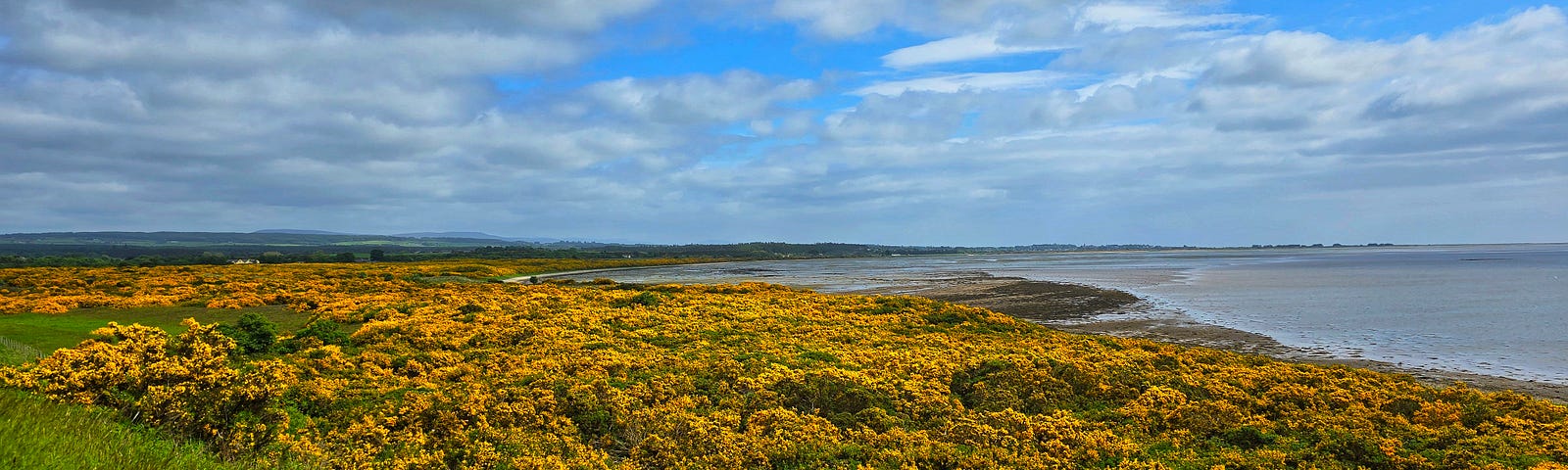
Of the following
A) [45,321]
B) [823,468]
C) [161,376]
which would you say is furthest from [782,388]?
[45,321]

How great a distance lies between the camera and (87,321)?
21844mm

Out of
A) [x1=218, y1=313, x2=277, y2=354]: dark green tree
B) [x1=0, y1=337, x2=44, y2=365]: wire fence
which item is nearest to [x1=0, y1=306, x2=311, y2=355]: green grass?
[x1=0, y1=337, x2=44, y2=365]: wire fence

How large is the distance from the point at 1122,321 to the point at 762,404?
29.6 meters

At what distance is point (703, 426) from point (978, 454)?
3719 mm

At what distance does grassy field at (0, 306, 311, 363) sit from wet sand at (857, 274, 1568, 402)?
30.0m

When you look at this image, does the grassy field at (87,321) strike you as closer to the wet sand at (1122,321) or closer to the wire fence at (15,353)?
the wire fence at (15,353)

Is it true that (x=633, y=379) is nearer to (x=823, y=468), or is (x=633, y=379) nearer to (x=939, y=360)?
(x=823, y=468)

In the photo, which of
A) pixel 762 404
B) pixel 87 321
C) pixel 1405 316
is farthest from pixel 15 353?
pixel 1405 316

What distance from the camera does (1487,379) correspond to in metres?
20.6

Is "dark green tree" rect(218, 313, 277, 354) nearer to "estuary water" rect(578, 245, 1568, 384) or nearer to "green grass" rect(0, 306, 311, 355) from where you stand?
"green grass" rect(0, 306, 311, 355)

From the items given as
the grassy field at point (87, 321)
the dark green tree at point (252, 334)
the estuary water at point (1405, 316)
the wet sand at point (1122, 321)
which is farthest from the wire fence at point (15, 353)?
the estuary water at point (1405, 316)

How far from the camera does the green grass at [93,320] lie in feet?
56.5

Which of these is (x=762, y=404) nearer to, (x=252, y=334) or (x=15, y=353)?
(x=15, y=353)

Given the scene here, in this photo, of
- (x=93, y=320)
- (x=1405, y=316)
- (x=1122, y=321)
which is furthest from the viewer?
(x=1405, y=316)
